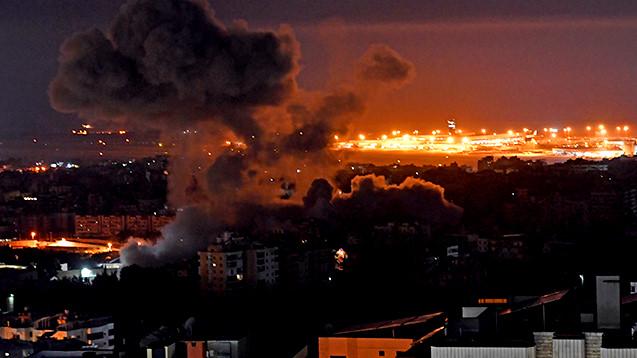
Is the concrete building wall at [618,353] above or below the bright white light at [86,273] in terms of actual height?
above

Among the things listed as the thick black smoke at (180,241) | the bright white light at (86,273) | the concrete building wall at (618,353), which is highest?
the concrete building wall at (618,353)

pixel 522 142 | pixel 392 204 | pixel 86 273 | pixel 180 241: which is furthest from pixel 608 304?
pixel 522 142

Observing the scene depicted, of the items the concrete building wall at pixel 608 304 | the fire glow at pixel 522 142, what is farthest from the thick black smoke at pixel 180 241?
the concrete building wall at pixel 608 304

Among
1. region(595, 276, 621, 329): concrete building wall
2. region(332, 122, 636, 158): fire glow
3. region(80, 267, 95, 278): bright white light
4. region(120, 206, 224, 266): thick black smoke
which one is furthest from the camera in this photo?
region(332, 122, 636, 158): fire glow

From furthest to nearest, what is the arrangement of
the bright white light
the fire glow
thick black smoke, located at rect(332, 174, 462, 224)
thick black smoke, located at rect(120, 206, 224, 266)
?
the fire glow < thick black smoke, located at rect(332, 174, 462, 224) < thick black smoke, located at rect(120, 206, 224, 266) < the bright white light

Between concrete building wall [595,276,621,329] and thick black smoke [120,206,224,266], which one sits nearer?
concrete building wall [595,276,621,329]

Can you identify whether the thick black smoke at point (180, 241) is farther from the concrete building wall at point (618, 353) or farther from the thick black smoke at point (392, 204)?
the concrete building wall at point (618, 353)

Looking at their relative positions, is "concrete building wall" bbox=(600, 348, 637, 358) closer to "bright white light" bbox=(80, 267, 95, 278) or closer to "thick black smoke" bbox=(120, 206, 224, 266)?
"bright white light" bbox=(80, 267, 95, 278)

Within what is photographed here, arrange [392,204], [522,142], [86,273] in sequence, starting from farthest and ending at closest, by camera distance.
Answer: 1. [522,142]
2. [392,204]
3. [86,273]

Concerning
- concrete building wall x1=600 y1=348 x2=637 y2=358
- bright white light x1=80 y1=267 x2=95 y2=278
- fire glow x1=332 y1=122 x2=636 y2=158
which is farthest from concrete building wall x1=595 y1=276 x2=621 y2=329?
fire glow x1=332 y1=122 x2=636 y2=158

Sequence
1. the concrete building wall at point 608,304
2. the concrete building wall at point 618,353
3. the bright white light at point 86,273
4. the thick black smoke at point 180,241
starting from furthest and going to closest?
the thick black smoke at point 180,241 → the bright white light at point 86,273 → the concrete building wall at point 608,304 → the concrete building wall at point 618,353

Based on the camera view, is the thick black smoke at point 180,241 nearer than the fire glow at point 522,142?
Yes

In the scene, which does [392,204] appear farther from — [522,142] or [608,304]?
[608,304]

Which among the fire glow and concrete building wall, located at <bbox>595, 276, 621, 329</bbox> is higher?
the fire glow
